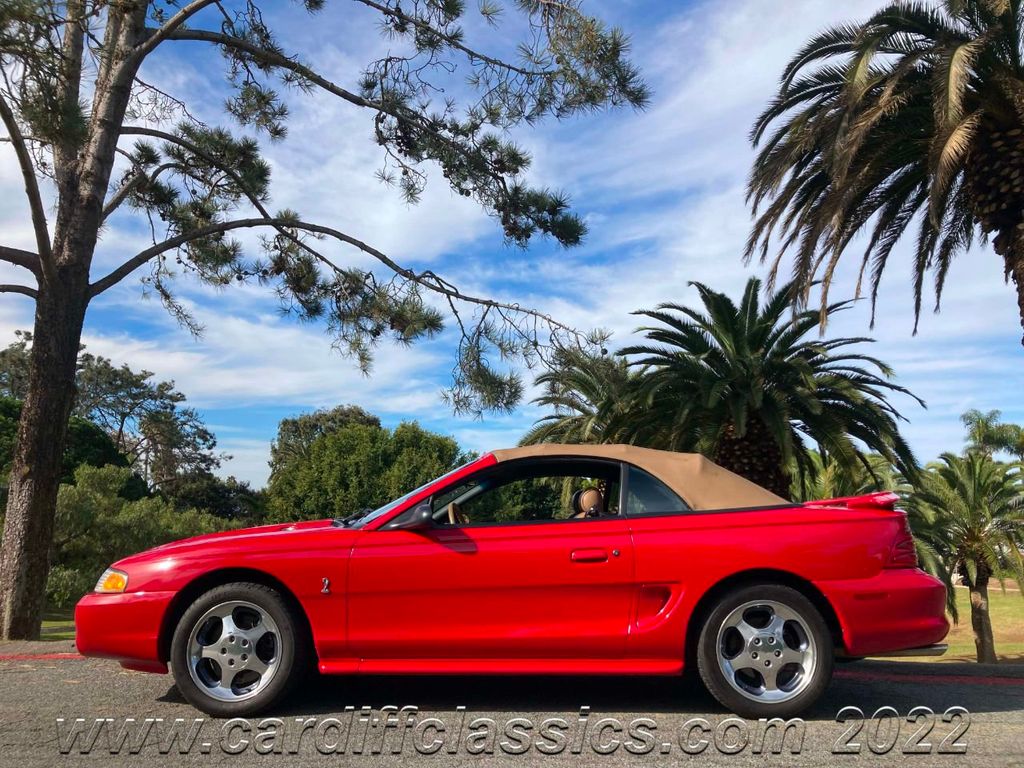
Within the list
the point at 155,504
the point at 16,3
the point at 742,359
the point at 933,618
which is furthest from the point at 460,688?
the point at 155,504

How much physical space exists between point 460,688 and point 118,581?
1.96 metres

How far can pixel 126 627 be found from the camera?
4516mm

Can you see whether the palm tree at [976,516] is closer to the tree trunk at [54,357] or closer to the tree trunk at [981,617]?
the tree trunk at [981,617]

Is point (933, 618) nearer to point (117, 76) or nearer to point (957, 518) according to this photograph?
point (117, 76)

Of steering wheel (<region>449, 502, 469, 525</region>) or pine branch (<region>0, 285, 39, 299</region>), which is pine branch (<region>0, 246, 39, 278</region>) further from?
steering wheel (<region>449, 502, 469, 525</region>)

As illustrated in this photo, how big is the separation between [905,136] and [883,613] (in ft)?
33.1

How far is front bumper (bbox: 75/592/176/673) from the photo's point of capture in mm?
4496

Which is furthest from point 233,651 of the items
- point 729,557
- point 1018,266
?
point 1018,266

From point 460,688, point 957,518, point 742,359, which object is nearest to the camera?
point 460,688

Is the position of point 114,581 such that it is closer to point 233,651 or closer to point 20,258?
point 233,651

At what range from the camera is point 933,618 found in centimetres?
448

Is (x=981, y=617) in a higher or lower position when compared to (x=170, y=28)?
lower

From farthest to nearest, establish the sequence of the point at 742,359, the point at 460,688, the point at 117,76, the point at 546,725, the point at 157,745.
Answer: the point at 742,359 < the point at 117,76 < the point at 460,688 < the point at 546,725 < the point at 157,745

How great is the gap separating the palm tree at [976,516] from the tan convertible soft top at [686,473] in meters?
23.5
